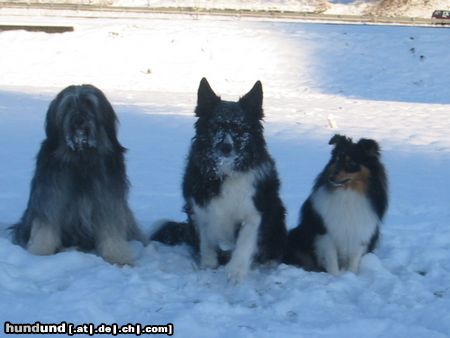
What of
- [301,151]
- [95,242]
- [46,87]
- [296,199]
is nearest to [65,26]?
[46,87]

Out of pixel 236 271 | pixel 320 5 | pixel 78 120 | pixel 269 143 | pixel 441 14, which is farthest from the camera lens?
pixel 320 5

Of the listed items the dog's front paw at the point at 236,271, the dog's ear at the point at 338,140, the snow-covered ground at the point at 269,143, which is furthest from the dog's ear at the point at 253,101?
the snow-covered ground at the point at 269,143

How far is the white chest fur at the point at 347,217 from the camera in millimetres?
5520

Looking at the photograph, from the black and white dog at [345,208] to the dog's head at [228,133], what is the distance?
0.77 metres

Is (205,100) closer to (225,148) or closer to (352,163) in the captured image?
(225,148)

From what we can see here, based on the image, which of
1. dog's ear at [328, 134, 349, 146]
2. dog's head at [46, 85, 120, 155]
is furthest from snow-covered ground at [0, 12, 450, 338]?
dog's ear at [328, 134, 349, 146]

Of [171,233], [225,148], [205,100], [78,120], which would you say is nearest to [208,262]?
[171,233]

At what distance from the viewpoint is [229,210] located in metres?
5.20

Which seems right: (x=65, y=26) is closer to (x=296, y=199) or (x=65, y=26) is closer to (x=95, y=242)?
(x=296, y=199)

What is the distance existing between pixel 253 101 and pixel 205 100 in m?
0.40

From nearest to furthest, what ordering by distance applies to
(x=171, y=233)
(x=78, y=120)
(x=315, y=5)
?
(x=78, y=120)
(x=171, y=233)
(x=315, y=5)

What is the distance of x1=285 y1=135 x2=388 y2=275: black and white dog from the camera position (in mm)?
5383

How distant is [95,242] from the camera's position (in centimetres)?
539

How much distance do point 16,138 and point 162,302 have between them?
7209mm
